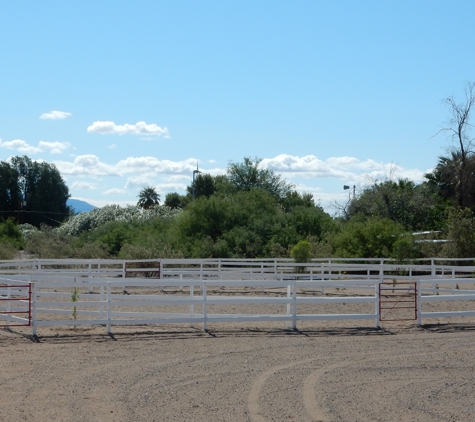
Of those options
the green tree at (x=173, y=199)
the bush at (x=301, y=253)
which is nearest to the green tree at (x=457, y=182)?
the bush at (x=301, y=253)

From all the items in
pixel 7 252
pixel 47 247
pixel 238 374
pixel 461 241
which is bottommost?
pixel 238 374

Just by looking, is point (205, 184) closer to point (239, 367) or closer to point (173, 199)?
point (173, 199)

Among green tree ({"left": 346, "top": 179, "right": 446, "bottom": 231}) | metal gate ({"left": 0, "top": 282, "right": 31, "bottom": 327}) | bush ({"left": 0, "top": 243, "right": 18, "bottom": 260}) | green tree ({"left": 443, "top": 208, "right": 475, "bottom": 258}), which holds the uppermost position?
green tree ({"left": 346, "top": 179, "right": 446, "bottom": 231})

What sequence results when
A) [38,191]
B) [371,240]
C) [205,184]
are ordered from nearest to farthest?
[371,240], [205,184], [38,191]

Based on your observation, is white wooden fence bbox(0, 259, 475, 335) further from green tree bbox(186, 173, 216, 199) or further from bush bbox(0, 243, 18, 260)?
green tree bbox(186, 173, 216, 199)

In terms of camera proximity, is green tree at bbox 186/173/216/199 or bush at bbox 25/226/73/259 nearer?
Result: bush at bbox 25/226/73/259

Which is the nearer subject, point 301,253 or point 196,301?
point 196,301

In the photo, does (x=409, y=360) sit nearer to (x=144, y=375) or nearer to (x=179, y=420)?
(x=144, y=375)

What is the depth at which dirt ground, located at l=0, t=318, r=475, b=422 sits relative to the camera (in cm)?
890

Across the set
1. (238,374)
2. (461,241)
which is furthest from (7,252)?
(238,374)

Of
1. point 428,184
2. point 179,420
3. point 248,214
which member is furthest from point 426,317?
point 428,184

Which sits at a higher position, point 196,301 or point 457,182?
point 457,182

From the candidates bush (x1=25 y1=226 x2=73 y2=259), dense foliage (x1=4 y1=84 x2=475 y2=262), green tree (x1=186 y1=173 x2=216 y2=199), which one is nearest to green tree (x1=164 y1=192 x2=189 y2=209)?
green tree (x1=186 y1=173 x2=216 y2=199)

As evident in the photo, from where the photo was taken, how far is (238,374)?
37.1 ft
